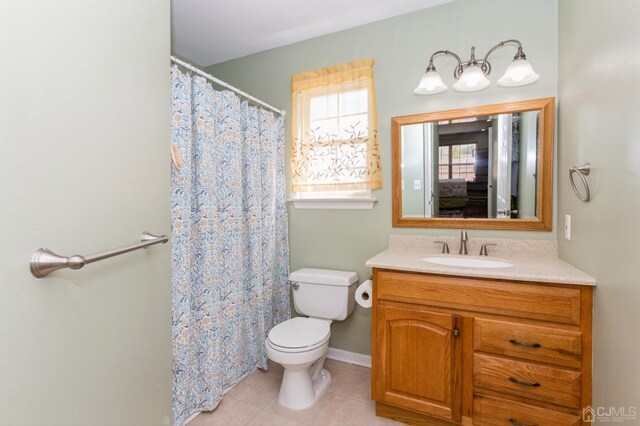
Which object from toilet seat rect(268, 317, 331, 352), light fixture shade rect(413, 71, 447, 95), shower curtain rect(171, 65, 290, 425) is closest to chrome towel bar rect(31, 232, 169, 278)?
shower curtain rect(171, 65, 290, 425)

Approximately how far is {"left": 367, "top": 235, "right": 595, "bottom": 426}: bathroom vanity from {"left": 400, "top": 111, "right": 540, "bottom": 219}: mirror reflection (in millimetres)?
Answer: 342

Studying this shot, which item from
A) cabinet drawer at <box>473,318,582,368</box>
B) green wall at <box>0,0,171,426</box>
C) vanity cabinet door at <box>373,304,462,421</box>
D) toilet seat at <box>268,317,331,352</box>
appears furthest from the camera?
toilet seat at <box>268,317,331,352</box>

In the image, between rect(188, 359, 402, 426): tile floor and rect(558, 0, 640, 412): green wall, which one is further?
rect(188, 359, 402, 426): tile floor

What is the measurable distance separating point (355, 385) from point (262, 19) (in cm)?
260

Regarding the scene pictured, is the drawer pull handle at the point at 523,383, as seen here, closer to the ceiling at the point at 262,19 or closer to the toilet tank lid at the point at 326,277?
the toilet tank lid at the point at 326,277

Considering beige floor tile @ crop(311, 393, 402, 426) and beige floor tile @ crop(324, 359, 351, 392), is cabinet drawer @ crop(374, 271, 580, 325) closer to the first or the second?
beige floor tile @ crop(311, 393, 402, 426)

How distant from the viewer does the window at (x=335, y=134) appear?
89.4 inches

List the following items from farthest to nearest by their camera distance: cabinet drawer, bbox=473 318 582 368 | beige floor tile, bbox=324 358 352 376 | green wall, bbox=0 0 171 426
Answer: beige floor tile, bbox=324 358 352 376 < cabinet drawer, bbox=473 318 582 368 < green wall, bbox=0 0 171 426

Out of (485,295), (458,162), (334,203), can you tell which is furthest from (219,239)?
(458,162)

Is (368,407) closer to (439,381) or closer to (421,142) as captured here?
(439,381)

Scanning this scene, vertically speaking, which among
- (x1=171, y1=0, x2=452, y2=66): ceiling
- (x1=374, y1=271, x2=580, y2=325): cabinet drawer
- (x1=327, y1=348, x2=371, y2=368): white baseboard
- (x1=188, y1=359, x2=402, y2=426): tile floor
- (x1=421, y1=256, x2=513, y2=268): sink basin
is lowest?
(x1=188, y1=359, x2=402, y2=426): tile floor

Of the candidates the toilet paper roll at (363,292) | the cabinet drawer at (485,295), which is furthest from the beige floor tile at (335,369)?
the cabinet drawer at (485,295)

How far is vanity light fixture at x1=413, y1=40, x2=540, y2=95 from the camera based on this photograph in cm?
173

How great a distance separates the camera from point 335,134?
2.38 metres
